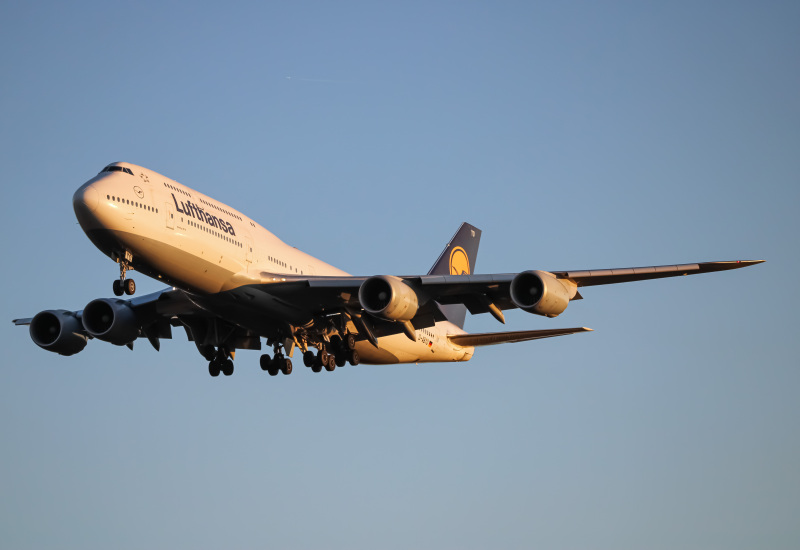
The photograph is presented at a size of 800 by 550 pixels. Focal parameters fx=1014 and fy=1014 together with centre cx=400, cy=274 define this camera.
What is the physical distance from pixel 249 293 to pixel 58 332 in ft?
35.5

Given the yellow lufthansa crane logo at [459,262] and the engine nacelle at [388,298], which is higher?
the yellow lufthansa crane logo at [459,262]

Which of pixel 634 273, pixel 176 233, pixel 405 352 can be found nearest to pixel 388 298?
pixel 176 233

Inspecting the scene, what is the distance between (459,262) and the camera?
5138 cm

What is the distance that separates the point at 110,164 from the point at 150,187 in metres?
1.54

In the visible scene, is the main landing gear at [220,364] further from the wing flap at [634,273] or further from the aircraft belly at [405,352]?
the wing flap at [634,273]

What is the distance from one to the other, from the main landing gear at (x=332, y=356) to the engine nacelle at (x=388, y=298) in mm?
4195

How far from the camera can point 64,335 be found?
134 feet

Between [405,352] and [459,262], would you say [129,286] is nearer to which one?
[405,352]

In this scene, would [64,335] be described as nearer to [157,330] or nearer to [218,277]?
[157,330]

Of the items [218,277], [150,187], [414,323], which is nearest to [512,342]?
[414,323]

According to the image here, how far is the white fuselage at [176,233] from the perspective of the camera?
1207 inches

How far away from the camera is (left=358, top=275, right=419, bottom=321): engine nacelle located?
1325 inches

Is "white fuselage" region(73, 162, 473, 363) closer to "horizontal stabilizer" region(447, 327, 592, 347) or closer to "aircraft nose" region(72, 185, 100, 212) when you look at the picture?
"aircraft nose" region(72, 185, 100, 212)

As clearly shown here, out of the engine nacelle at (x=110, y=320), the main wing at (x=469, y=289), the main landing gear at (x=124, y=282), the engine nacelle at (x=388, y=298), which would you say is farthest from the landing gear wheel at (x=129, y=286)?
the engine nacelle at (x=110, y=320)
